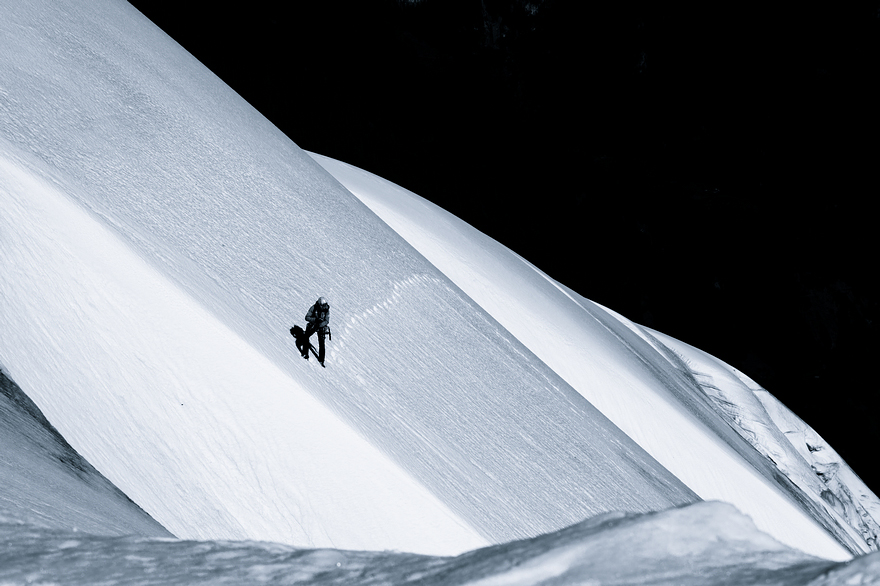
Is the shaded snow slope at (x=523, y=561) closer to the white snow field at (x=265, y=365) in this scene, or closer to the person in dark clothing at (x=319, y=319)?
the white snow field at (x=265, y=365)

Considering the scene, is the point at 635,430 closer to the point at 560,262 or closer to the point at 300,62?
the point at 560,262

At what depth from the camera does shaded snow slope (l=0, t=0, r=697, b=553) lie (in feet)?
16.8

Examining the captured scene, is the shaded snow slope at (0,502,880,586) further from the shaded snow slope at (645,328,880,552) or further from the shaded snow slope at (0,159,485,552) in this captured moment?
the shaded snow slope at (645,328,880,552)

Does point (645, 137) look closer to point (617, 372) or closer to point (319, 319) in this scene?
point (617, 372)

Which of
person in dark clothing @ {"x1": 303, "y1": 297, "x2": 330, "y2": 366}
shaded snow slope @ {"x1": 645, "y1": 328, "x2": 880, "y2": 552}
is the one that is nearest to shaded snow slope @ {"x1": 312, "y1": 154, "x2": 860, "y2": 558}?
shaded snow slope @ {"x1": 645, "y1": 328, "x2": 880, "y2": 552}

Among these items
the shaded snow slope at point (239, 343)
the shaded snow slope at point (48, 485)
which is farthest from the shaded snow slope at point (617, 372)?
the shaded snow slope at point (48, 485)

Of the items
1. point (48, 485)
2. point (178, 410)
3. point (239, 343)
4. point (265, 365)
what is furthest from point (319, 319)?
point (48, 485)

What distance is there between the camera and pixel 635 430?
9.49 m

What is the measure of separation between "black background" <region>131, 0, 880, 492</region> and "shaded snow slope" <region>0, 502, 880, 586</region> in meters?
18.1

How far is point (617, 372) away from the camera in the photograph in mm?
10258

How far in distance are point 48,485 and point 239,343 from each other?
2.57 metres

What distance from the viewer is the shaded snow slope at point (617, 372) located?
909 centimetres

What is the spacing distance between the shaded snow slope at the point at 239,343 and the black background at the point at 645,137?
1194cm

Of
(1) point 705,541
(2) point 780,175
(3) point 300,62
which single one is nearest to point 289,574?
(1) point 705,541
